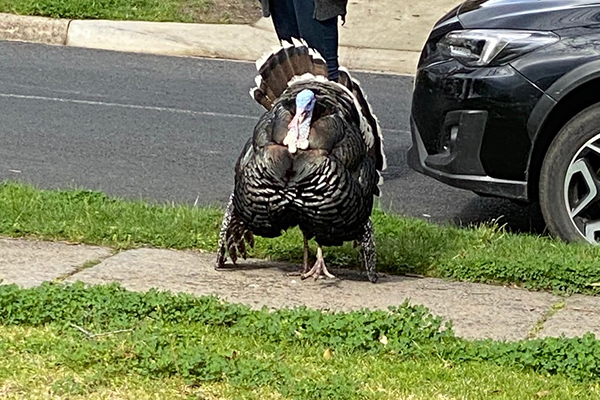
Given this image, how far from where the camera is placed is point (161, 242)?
→ 20.7ft

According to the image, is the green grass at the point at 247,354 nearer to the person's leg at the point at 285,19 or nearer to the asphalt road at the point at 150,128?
the person's leg at the point at 285,19

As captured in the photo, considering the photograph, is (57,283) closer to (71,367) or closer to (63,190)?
(71,367)

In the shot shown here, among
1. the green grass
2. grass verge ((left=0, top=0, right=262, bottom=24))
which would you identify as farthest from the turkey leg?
grass verge ((left=0, top=0, right=262, bottom=24))

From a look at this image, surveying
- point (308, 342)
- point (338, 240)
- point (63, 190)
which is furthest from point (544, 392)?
point (63, 190)

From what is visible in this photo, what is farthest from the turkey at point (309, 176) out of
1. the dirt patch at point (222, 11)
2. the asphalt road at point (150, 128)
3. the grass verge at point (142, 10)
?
the dirt patch at point (222, 11)

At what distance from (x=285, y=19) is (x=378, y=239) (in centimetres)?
147

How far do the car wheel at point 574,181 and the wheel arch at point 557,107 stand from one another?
0.17 feet

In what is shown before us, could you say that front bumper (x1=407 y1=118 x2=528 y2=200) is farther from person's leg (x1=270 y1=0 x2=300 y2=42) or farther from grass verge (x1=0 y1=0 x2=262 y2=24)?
grass verge (x1=0 y1=0 x2=262 y2=24)

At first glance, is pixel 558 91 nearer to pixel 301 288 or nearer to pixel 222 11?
pixel 301 288

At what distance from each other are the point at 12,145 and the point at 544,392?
17.9 feet

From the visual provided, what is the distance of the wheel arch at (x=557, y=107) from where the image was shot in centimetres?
624

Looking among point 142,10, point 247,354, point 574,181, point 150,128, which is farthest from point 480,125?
point 142,10

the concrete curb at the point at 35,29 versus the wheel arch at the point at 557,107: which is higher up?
the wheel arch at the point at 557,107

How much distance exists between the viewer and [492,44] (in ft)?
21.4
